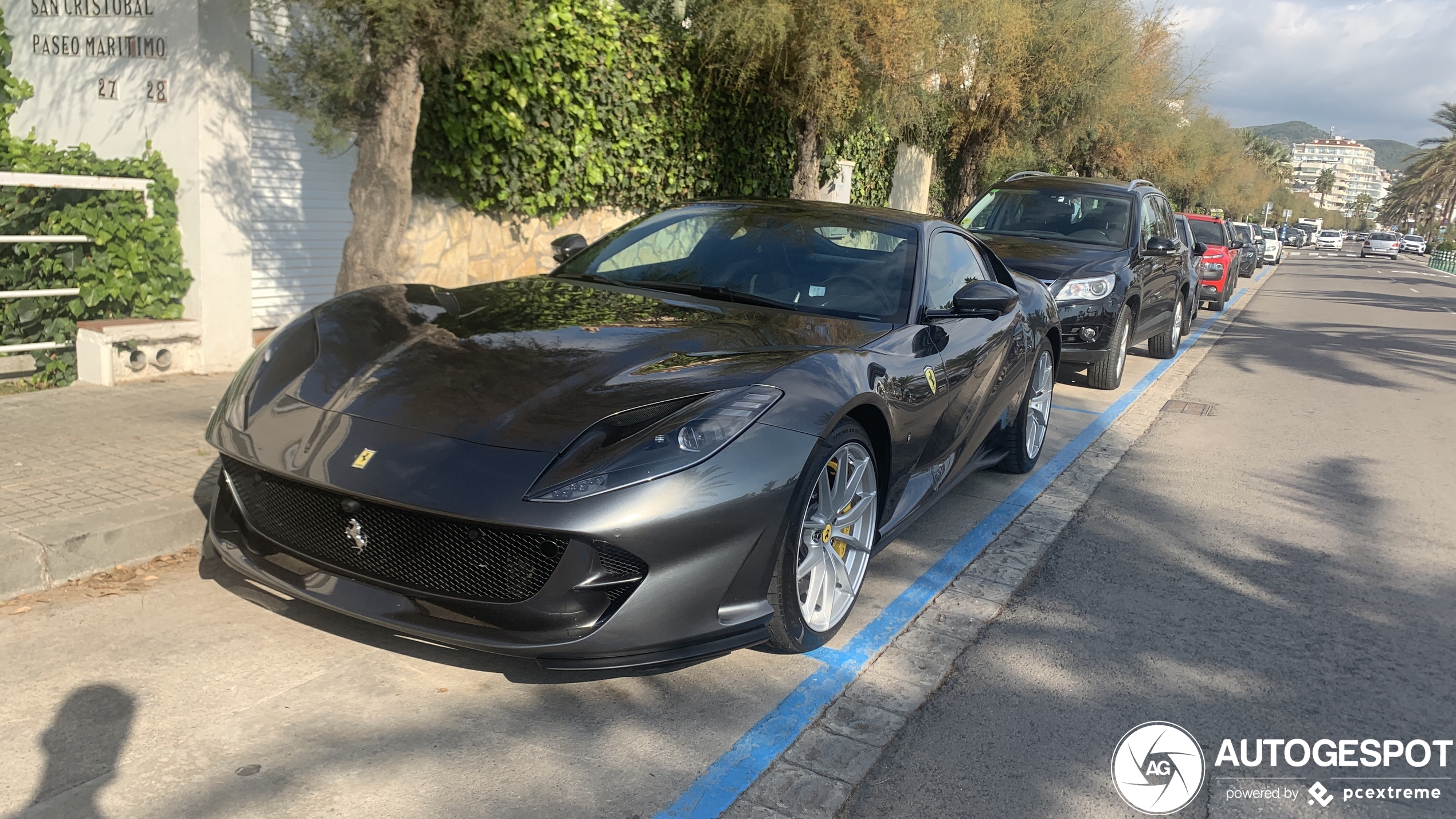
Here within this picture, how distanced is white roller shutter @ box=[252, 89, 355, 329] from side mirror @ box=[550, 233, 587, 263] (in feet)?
10.9

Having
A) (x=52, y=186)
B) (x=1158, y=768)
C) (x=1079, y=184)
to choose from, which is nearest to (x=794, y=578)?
(x=1158, y=768)

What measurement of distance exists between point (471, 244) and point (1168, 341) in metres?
8.18

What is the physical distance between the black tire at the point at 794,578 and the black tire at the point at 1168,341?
32.8 feet

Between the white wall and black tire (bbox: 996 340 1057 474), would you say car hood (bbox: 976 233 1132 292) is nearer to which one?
black tire (bbox: 996 340 1057 474)

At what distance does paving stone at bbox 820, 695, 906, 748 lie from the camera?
3.23 m

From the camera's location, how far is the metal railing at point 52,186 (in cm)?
647

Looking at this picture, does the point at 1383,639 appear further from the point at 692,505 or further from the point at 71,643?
the point at 71,643

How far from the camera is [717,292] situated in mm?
4508

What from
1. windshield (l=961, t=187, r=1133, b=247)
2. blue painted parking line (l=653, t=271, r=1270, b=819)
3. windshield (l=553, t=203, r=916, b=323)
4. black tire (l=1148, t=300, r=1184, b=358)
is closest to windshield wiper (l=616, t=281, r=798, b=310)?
windshield (l=553, t=203, r=916, b=323)

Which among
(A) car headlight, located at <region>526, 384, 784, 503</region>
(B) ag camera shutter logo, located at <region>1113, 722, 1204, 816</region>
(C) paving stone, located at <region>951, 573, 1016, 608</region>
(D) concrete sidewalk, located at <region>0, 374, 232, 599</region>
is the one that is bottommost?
(B) ag camera shutter logo, located at <region>1113, 722, 1204, 816</region>

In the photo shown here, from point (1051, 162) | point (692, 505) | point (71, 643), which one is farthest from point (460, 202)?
point (1051, 162)

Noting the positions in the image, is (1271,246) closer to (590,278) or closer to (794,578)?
(590,278)

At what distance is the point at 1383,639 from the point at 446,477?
370 centimetres

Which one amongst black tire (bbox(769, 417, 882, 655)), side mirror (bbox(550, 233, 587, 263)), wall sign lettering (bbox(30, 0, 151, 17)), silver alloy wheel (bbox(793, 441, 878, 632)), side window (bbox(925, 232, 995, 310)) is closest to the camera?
black tire (bbox(769, 417, 882, 655))
